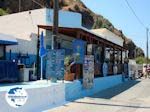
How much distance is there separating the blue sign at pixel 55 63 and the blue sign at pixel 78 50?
2697 mm

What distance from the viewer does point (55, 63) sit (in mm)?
19438

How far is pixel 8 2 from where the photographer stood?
67500 millimetres

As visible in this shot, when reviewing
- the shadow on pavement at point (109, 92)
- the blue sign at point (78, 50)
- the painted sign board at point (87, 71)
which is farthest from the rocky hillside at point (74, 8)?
the blue sign at point (78, 50)

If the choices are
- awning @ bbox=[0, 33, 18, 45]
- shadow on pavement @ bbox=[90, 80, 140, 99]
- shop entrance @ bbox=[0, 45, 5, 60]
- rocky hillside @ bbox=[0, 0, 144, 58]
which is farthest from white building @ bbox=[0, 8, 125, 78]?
rocky hillside @ bbox=[0, 0, 144, 58]

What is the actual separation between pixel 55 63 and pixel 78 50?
3299 mm

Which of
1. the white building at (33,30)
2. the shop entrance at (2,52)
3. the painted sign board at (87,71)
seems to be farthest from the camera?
the white building at (33,30)

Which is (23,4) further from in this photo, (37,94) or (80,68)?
(37,94)

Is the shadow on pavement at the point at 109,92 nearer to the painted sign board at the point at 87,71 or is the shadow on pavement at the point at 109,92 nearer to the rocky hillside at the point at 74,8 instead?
the painted sign board at the point at 87,71

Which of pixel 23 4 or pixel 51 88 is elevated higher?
pixel 23 4

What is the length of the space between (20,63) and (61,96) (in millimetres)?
6818

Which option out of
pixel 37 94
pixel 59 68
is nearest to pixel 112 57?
pixel 59 68

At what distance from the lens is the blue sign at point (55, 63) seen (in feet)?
63.5

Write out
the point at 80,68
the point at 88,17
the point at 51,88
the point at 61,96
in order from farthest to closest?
the point at 88,17
the point at 80,68
the point at 61,96
the point at 51,88

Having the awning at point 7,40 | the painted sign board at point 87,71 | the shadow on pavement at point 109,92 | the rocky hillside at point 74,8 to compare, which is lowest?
the shadow on pavement at point 109,92
